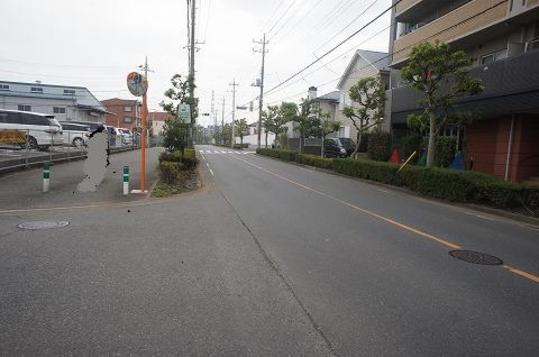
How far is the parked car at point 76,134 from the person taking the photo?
2627cm

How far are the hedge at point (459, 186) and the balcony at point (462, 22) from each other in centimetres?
728

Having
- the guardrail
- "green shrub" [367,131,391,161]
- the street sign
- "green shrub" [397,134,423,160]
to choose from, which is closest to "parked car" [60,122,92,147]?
the guardrail

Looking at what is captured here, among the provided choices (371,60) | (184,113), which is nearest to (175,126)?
(184,113)

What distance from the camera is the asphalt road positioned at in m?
3.67

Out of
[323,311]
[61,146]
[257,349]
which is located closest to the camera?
[257,349]

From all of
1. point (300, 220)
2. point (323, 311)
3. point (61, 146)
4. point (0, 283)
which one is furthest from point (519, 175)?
point (61, 146)

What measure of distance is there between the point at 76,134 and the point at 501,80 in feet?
83.6

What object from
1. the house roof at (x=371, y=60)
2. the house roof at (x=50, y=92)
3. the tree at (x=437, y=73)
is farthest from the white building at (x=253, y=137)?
the tree at (x=437, y=73)

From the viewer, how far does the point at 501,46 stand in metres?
19.1

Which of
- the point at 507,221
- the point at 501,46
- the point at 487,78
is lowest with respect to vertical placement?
the point at 507,221

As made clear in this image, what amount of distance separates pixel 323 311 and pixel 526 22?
17.8m

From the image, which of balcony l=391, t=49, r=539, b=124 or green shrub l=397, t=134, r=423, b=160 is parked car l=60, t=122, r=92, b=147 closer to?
green shrub l=397, t=134, r=423, b=160

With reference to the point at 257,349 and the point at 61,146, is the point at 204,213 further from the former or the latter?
the point at 61,146

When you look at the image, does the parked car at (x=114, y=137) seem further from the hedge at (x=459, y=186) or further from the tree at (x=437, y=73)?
the tree at (x=437, y=73)
